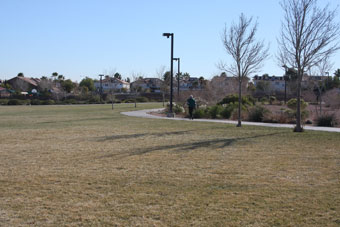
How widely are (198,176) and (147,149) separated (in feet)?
12.6

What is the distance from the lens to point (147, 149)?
1113cm

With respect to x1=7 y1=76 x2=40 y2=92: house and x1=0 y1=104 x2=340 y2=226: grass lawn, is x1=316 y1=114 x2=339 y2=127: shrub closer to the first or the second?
x1=0 y1=104 x2=340 y2=226: grass lawn

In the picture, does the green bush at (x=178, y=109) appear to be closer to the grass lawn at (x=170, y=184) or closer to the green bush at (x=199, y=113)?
the green bush at (x=199, y=113)

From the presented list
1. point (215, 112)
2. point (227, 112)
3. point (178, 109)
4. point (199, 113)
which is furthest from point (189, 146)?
point (178, 109)

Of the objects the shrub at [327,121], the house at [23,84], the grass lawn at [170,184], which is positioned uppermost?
the house at [23,84]

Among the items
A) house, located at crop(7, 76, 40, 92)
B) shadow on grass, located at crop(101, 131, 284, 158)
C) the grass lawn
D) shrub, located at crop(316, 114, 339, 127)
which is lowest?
the grass lawn

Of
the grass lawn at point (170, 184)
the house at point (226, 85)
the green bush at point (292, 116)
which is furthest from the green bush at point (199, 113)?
the house at point (226, 85)

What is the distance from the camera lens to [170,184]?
6859 millimetres

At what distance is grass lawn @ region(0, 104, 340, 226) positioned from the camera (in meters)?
5.12

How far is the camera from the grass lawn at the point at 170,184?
5.12 m

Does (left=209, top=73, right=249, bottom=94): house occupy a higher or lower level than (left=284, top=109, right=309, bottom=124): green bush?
higher

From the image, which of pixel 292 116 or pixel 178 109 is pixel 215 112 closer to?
pixel 178 109

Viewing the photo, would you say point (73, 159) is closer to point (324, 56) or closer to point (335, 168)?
point (335, 168)

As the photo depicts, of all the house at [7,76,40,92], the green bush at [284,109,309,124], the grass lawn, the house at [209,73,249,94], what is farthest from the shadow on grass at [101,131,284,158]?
the house at [7,76,40,92]
